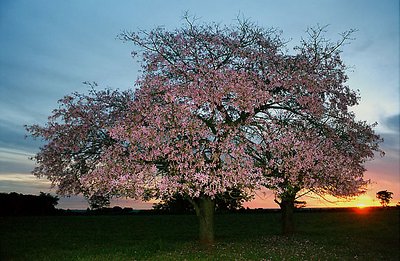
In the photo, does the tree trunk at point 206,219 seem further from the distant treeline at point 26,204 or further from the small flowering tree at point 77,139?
the distant treeline at point 26,204

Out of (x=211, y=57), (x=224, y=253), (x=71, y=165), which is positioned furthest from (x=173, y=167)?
(x=71, y=165)

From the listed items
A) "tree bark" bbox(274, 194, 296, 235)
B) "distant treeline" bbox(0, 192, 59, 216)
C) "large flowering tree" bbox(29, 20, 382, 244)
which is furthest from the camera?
"distant treeline" bbox(0, 192, 59, 216)

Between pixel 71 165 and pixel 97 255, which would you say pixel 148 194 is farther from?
pixel 71 165

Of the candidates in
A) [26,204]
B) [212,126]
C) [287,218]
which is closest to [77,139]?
[212,126]

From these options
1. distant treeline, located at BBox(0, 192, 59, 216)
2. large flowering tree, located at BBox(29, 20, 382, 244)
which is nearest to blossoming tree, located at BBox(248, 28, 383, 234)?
large flowering tree, located at BBox(29, 20, 382, 244)

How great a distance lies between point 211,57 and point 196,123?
5.59 meters

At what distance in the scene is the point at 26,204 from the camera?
7281 centimetres

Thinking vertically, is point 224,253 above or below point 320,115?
below

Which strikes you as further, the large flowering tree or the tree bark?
the tree bark

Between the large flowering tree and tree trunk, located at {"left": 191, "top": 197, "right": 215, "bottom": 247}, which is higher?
the large flowering tree

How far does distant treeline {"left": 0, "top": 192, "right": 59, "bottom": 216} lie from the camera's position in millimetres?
69812

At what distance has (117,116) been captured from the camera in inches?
1240

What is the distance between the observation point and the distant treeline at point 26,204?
229 feet

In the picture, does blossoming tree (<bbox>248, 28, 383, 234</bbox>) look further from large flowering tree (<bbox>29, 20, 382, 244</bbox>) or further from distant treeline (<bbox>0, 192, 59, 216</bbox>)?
distant treeline (<bbox>0, 192, 59, 216</bbox>)
